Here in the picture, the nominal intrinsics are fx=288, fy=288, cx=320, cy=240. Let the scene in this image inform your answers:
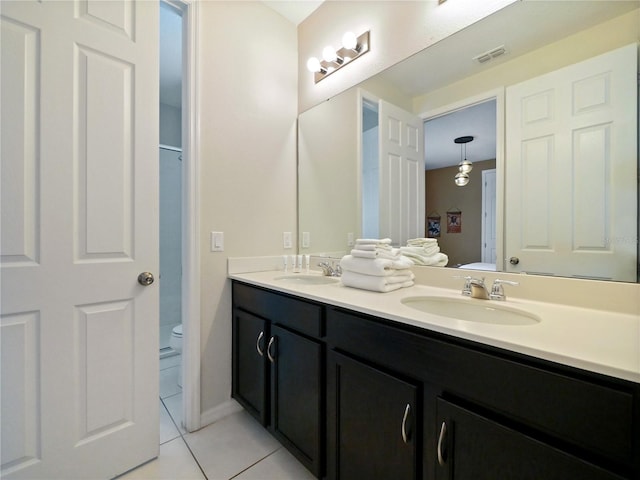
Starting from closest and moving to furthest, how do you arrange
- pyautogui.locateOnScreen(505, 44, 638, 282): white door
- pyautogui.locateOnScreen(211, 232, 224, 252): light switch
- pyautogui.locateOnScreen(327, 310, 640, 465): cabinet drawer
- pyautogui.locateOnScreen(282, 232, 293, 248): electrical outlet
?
pyautogui.locateOnScreen(327, 310, 640, 465): cabinet drawer → pyautogui.locateOnScreen(505, 44, 638, 282): white door → pyautogui.locateOnScreen(211, 232, 224, 252): light switch → pyautogui.locateOnScreen(282, 232, 293, 248): electrical outlet

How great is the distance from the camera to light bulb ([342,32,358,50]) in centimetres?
172

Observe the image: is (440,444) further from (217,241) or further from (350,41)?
(350,41)

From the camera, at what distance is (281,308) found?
Answer: 4.50 feet

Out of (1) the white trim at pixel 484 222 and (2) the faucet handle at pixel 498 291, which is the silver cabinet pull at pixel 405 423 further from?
(1) the white trim at pixel 484 222

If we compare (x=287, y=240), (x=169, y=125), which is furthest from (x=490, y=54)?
(x=169, y=125)

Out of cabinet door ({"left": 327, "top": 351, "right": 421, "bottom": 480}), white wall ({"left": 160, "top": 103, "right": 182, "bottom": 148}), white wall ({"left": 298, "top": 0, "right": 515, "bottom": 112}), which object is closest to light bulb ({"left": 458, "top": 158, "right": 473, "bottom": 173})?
white wall ({"left": 298, "top": 0, "right": 515, "bottom": 112})

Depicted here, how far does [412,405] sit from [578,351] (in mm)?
→ 451

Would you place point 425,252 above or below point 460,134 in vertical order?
below

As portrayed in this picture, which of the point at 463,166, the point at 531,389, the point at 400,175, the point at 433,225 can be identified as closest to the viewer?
the point at 531,389

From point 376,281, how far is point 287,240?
97 cm

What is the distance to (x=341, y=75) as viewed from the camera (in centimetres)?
187

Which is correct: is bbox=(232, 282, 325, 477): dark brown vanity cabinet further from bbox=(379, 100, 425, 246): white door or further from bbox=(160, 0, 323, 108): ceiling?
bbox=(160, 0, 323, 108): ceiling

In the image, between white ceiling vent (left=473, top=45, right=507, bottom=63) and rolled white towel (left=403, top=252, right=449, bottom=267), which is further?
rolled white towel (left=403, top=252, right=449, bottom=267)

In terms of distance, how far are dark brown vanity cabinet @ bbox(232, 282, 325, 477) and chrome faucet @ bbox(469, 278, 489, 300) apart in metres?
0.61
